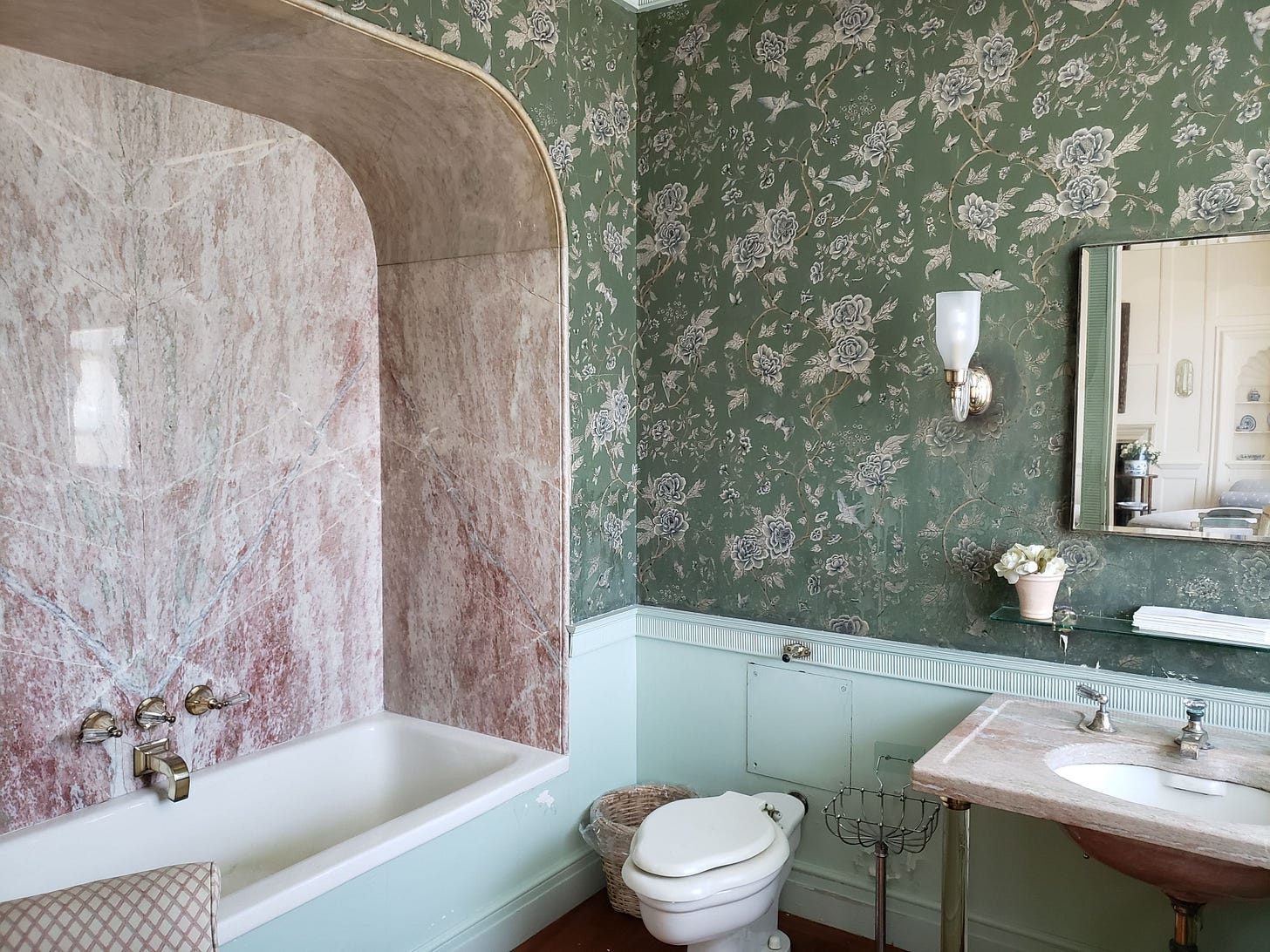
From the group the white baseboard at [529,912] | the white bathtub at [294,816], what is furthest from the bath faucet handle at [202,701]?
the white baseboard at [529,912]

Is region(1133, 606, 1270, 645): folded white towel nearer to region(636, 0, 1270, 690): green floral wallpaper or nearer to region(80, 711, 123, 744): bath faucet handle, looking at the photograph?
region(636, 0, 1270, 690): green floral wallpaper

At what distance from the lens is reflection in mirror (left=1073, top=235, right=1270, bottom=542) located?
2035 millimetres

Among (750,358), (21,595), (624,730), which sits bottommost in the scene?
(624,730)

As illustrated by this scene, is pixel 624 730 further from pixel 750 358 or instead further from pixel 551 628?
pixel 750 358

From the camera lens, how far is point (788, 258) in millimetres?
2664

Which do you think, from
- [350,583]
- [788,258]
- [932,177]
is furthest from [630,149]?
[350,583]

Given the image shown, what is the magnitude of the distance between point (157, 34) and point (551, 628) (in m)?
1.70

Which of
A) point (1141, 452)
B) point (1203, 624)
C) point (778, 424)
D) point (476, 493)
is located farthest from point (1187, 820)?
point (476, 493)

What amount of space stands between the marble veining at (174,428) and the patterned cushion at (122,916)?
35.6 inches

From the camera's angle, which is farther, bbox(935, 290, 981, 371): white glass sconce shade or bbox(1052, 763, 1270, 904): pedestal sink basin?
bbox(935, 290, 981, 371): white glass sconce shade

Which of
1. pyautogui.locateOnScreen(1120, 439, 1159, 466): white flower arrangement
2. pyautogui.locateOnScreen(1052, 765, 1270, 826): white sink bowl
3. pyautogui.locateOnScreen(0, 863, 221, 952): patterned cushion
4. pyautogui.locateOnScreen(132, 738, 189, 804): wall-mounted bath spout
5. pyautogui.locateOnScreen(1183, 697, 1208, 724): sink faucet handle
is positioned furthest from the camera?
pyautogui.locateOnScreen(132, 738, 189, 804): wall-mounted bath spout

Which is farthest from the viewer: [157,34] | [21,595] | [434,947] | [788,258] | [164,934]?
[788,258]

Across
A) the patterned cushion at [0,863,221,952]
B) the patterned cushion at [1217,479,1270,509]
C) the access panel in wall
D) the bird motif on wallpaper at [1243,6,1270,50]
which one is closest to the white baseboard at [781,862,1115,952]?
the access panel in wall

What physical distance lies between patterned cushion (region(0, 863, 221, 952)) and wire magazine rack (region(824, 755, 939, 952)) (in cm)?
157
